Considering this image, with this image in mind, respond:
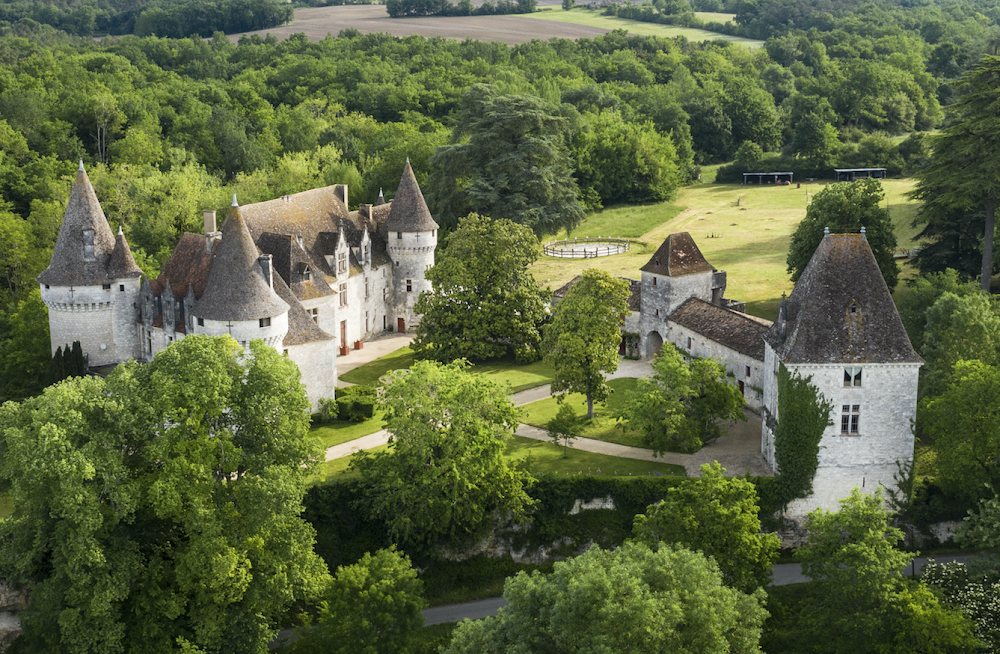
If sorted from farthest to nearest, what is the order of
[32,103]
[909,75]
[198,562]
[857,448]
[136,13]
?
[136,13]
[909,75]
[32,103]
[857,448]
[198,562]

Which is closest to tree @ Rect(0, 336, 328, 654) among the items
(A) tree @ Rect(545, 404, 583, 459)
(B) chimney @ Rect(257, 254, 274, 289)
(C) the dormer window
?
(B) chimney @ Rect(257, 254, 274, 289)

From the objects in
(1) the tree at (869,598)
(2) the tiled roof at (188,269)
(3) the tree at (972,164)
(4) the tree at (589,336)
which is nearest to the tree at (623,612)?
(1) the tree at (869,598)

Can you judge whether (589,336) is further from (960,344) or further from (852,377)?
(960,344)

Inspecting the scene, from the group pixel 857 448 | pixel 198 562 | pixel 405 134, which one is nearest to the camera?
pixel 198 562

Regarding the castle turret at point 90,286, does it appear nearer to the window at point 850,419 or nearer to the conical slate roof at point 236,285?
the conical slate roof at point 236,285

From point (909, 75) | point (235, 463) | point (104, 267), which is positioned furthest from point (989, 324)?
point (909, 75)

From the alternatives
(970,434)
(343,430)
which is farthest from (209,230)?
(970,434)

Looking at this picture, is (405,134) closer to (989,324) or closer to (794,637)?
(989,324)
